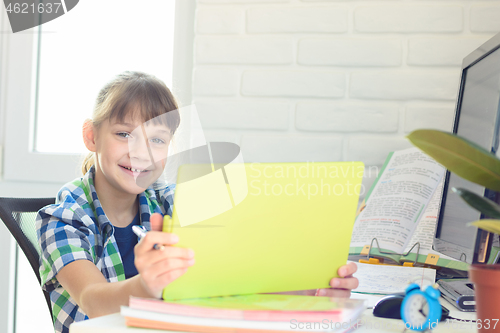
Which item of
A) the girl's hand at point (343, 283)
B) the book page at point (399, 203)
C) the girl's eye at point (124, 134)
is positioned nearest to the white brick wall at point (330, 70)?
the book page at point (399, 203)

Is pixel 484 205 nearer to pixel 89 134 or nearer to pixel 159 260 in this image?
pixel 159 260

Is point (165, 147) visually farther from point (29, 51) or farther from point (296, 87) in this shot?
point (29, 51)

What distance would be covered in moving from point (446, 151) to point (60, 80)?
1477 millimetres

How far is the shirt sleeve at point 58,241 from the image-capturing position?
0.80 meters

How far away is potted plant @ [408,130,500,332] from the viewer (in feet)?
1.45

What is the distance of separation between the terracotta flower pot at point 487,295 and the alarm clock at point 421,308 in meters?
0.04

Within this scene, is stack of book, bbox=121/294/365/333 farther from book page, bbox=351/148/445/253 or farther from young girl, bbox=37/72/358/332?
book page, bbox=351/148/445/253

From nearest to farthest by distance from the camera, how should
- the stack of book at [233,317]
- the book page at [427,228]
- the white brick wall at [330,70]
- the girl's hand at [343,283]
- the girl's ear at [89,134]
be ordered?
the stack of book at [233,317] → the girl's hand at [343,283] → the book page at [427,228] → the girl's ear at [89,134] → the white brick wall at [330,70]

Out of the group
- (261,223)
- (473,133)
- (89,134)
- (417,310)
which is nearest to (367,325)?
(417,310)

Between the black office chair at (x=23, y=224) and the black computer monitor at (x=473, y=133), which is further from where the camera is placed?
the black office chair at (x=23, y=224)

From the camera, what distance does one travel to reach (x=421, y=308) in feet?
1.62

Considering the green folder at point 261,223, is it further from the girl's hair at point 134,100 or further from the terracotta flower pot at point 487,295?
the girl's hair at point 134,100

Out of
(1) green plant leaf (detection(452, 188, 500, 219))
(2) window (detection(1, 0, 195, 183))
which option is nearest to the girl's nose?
(2) window (detection(1, 0, 195, 183))

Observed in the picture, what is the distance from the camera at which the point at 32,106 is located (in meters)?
1.55
